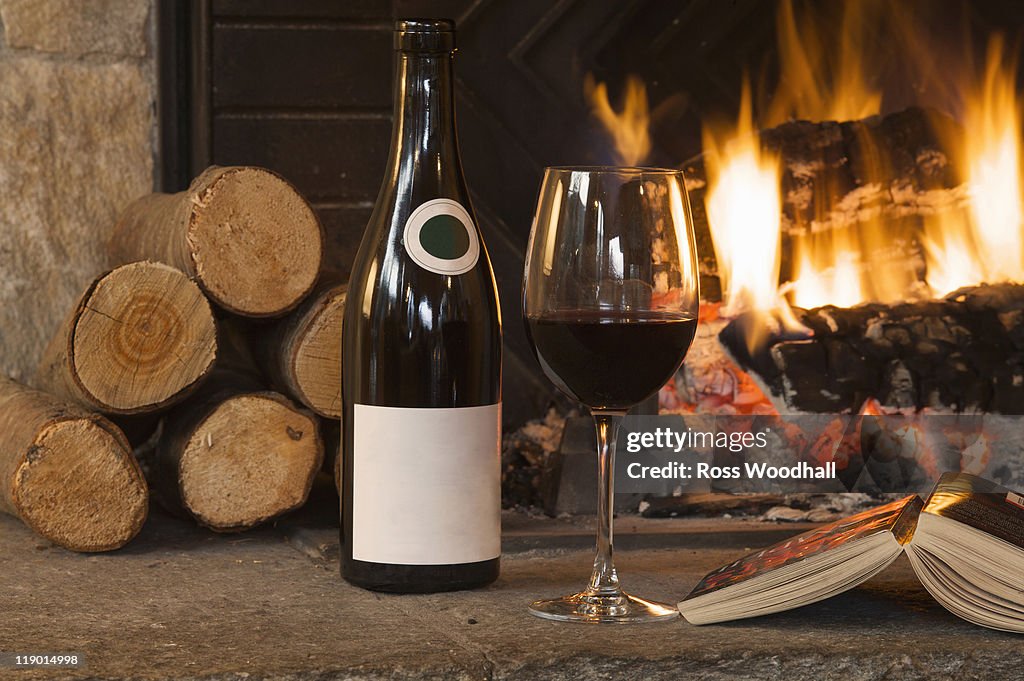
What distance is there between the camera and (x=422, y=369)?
3.55 ft

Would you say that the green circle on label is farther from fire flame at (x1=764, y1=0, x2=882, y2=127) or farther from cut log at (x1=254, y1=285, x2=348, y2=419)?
fire flame at (x1=764, y1=0, x2=882, y2=127)

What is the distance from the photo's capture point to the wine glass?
0.94 meters

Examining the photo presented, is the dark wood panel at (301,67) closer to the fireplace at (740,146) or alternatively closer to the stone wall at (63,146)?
the fireplace at (740,146)

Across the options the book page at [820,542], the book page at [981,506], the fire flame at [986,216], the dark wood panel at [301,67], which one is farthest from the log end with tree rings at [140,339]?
the fire flame at [986,216]

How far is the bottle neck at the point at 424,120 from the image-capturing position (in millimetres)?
1104

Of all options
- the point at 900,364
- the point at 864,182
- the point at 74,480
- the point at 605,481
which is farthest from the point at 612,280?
the point at 864,182

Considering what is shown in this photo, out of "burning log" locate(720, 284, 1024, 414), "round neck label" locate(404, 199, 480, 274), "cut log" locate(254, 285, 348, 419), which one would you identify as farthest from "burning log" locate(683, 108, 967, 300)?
"round neck label" locate(404, 199, 480, 274)

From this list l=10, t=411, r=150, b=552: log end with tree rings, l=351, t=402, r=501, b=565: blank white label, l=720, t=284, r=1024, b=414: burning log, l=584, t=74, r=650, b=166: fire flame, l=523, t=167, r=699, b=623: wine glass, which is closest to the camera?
l=523, t=167, r=699, b=623: wine glass

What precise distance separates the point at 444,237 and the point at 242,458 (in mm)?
406

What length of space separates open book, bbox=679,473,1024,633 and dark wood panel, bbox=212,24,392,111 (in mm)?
863

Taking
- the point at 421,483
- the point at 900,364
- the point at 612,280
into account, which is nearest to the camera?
the point at 612,280

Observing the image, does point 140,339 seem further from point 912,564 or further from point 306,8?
point 912,564

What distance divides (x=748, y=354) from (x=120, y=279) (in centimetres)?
75

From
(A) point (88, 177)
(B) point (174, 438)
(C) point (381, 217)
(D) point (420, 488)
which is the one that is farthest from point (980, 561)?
(A) point (88, 177)
